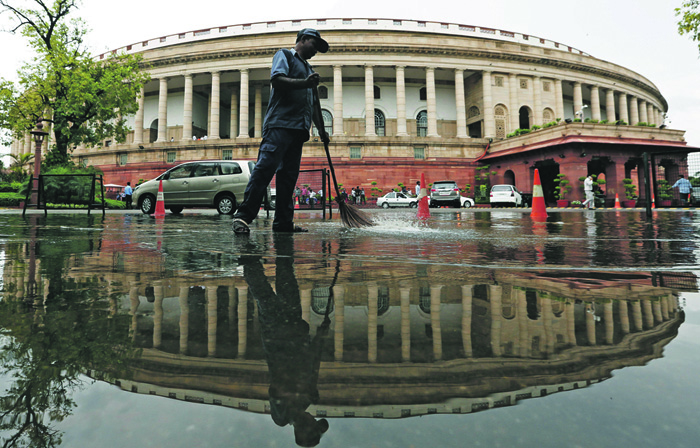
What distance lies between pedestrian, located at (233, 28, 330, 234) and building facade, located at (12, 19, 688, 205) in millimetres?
28643

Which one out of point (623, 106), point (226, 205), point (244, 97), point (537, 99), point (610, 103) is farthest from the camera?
point (623, 106)

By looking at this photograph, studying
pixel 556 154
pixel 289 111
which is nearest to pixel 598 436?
pixel 289 111

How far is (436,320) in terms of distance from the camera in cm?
119

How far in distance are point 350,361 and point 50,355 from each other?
67cm

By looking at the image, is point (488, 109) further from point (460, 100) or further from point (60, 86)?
point (60, 86)

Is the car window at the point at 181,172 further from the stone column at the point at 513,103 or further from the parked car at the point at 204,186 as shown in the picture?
the stone column at the point at 513,103

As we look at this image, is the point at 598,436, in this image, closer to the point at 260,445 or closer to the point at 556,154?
the point at 260,445

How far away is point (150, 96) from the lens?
4322 cm

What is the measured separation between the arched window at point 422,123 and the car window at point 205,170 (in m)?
30.4

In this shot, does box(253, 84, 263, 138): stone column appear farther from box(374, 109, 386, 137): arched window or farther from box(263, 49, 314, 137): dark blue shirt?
box(263, 49, 314, 137): dark blue shirt

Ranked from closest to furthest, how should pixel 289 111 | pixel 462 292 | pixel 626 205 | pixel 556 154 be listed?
pixel 462 292
pixel 289 111
pixel 626 205
pixel 556 154

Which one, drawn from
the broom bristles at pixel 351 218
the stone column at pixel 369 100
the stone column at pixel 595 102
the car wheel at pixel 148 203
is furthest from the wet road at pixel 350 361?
the stone column at pixel 595 102

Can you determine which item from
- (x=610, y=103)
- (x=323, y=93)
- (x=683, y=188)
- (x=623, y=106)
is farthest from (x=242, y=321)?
(x=623, y=106)

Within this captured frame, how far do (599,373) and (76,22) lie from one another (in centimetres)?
3050
